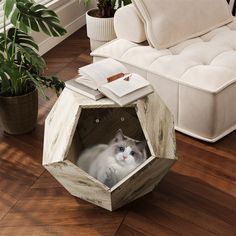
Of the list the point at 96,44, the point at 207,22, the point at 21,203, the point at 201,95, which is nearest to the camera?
the point at 21,203

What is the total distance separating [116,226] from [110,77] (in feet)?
1.92

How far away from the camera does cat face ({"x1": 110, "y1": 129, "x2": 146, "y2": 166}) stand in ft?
5.60

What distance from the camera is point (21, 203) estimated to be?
5.98 feet

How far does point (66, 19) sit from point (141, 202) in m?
2.00

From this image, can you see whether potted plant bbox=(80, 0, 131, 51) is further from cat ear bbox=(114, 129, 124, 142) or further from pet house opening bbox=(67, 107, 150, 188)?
cat ear bbox=(114, 129, 124, 142)

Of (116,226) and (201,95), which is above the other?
(201,95)

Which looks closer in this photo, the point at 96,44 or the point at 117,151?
the point at 117,151

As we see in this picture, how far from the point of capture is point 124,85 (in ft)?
5.42

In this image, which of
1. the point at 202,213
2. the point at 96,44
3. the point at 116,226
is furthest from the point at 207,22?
the point at 116,226

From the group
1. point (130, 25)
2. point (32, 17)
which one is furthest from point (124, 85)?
point (130, 25)

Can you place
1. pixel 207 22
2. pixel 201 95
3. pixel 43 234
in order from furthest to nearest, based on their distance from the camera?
pixel 207 22 → pixel 201 95 → pixel 43 234

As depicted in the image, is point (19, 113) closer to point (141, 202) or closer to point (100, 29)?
point (141, 202)

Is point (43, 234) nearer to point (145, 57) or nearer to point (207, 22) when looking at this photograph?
point (145, 57)

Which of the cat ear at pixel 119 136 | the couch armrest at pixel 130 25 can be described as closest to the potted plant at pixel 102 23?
the couch armrest at pixel 130 25
